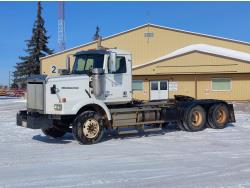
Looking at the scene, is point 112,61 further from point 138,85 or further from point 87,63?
point 138,85

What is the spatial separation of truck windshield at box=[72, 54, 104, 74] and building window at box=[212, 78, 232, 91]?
23.5m

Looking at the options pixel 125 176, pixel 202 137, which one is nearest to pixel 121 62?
pixel 202 137

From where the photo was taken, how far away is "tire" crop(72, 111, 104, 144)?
12651mm

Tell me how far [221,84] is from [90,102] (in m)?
24.6

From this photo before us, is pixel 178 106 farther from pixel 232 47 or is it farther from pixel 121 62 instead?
pixel 232 47

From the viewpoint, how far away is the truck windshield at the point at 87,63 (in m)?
13.5

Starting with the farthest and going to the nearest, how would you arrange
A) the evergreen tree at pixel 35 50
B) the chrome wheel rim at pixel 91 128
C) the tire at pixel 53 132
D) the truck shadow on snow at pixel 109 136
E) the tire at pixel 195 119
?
the evergreen tree at pixel 35 50, the tire at pixel 195 119, the tire at pixel 53 132, the truck shadow on snow at pixel 109 136, the chrome wheel rim at pixel 91 128

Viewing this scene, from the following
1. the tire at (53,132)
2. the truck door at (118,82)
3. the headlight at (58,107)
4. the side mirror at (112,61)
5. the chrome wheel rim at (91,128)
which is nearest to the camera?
the headlight at (58,107)

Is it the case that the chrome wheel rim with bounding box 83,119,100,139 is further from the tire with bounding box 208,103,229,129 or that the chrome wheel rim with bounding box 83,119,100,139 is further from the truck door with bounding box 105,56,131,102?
the tire with bounding box 208,103,229,129

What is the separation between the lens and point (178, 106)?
15.9 metres

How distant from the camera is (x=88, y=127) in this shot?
507 inches

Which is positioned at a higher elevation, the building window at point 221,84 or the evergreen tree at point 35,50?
the evergreen tree at point 35,50

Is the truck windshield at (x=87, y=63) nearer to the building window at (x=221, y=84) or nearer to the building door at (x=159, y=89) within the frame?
the building window at (x=221, y=84)

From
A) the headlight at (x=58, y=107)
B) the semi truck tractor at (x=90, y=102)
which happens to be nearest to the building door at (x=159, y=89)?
the semi truck tractor at (x=90, y=102)
